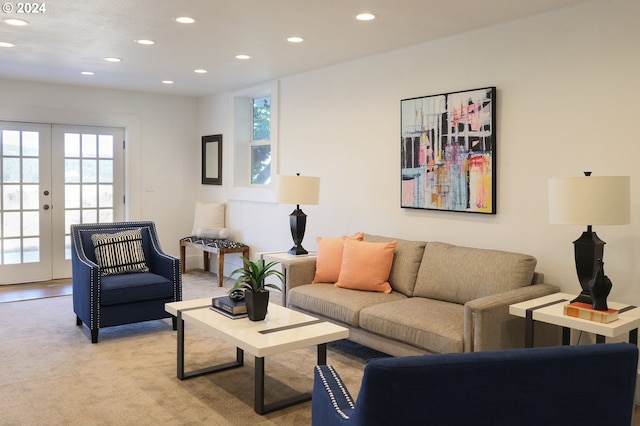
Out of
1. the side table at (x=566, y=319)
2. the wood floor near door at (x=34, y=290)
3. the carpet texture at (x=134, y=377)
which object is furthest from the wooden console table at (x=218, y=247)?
the side table at (x=566, y=319)

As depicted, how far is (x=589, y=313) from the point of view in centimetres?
289

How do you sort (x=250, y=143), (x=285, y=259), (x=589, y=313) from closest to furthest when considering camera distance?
(x=589, y=313)
(x=285, y=259)
(x=250, y=143)

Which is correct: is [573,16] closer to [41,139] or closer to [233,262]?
[233,262]

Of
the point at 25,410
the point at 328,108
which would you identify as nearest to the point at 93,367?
the point at 25,410

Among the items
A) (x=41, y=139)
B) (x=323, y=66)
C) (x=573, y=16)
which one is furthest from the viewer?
(x=41, y=139)

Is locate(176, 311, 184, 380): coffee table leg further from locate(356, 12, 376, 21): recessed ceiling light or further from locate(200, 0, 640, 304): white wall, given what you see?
locate(356, 12, 376, 21): recessed ceiling light

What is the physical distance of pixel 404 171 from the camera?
4.69 m

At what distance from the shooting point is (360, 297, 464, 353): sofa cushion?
3.27 m

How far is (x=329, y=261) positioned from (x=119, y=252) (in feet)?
5.77

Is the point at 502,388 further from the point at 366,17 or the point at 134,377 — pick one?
the point at 366,17

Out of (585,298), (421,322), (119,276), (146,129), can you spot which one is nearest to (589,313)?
(585,298)

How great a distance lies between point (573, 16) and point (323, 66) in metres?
2.47

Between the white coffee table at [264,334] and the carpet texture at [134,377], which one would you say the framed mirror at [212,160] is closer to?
the carpet texture at [134,377]

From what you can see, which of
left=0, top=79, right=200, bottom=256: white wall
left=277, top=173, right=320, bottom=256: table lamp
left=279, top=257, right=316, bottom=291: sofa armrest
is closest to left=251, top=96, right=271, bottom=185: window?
left=0, top=79, right=200, bottom=256: white wall
